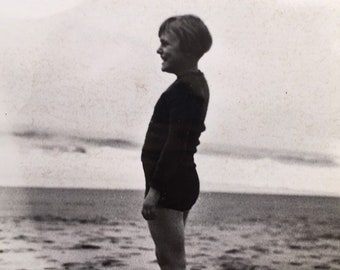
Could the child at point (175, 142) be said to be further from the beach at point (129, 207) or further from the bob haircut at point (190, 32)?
the beach at point (129, 207)

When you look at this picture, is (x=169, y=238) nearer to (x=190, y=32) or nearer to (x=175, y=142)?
(x=175, y=142)

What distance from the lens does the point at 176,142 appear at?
47.3 inches

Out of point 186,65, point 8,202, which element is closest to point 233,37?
point 186,65

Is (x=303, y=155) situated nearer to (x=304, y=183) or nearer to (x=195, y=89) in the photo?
(x=304, y=183)

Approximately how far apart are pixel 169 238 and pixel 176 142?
21 cm

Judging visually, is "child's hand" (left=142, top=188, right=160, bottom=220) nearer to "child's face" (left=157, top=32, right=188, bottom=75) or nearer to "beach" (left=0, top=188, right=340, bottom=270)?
"beach" (left=0, top=188, right=340, bottom=270)

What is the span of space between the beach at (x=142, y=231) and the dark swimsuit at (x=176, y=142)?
0.14m

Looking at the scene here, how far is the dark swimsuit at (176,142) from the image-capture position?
3.87 ft

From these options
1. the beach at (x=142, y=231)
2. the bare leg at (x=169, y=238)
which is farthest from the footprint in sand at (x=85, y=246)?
the bare leg at (x=169, y=238)

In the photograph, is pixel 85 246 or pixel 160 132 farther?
pixel 85 246

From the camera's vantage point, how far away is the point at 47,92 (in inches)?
52.3

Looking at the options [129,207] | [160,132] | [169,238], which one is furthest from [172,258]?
[160,132]

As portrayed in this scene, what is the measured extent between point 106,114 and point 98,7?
0.81ft

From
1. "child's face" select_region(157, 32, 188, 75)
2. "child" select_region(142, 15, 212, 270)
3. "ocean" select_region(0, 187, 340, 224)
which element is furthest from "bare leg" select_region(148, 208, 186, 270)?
"child's face" select_region(157, 32, 188, 75)
